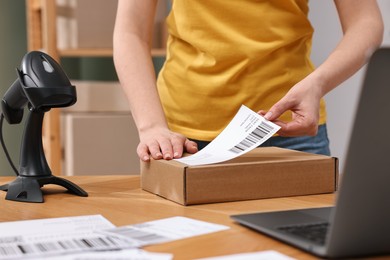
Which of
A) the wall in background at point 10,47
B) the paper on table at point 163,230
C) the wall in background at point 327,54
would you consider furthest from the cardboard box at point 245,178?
the wall in background at point 10,47

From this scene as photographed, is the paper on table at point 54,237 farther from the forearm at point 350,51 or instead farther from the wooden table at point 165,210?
the forearm at point 350,51

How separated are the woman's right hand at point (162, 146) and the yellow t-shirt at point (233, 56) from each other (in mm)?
240

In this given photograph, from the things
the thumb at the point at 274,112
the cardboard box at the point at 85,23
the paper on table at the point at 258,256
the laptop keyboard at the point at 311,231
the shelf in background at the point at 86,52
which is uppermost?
the cardboard box at the point at 85,23

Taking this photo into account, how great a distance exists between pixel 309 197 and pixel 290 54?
49 cm

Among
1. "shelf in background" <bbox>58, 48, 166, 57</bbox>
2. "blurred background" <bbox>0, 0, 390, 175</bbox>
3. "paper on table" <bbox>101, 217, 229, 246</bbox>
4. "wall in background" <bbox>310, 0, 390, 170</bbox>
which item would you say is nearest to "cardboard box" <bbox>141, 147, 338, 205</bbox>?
"paper on table" <bbox>101, 217, 229, 246</bbox>

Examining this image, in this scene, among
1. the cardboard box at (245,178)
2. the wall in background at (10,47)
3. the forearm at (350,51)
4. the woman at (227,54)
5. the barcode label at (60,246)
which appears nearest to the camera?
the barcode label at (60,246)

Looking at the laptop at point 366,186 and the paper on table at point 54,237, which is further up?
the laptop at point 366,186

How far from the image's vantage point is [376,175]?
69cm

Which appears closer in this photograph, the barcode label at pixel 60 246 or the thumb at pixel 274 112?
the barcode label at pixel 60 246

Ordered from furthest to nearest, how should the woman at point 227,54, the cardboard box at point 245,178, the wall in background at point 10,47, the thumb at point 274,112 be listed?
the wall in background at point 10,47
the woman at point 227,54
the thumb at point 274,112
the cardboard box at point 245,178

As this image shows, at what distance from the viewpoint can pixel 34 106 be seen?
1144 millimetres

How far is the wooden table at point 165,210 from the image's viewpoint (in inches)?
31.1

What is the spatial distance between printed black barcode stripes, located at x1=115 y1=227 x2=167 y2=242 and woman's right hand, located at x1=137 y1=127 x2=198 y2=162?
32 cm

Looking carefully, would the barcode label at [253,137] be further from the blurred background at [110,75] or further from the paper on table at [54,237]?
the blurred background at [110,75]
